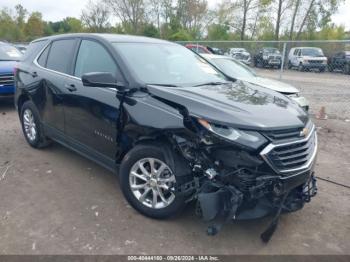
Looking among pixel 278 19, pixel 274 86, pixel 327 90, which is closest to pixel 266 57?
pixel 327 90

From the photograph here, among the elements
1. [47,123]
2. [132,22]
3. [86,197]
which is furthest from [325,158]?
[132,22]

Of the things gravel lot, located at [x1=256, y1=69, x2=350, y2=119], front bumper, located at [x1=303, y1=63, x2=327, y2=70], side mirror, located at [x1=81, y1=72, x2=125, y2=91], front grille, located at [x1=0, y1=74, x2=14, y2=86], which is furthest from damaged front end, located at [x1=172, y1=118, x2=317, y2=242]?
front bumper, located at [x1=303, y1=63, x2=327, y2=70]

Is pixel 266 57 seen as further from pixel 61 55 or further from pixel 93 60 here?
pixel 93 60

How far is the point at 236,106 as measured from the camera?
304cm

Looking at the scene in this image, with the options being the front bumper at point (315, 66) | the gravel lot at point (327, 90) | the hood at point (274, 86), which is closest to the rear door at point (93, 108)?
the hood at point (274, 86)

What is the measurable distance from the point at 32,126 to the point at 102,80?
8.06 ft

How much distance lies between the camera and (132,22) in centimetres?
4966

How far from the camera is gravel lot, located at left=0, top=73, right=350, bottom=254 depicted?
3.00 m

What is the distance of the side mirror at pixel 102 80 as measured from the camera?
3.36 meters

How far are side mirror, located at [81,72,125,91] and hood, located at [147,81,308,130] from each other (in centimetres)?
36

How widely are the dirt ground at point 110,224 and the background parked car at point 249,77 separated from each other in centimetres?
273

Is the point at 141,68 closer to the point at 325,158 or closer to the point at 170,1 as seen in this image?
the point at 325,158

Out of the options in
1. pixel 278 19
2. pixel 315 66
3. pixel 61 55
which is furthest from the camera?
pixel 278 19

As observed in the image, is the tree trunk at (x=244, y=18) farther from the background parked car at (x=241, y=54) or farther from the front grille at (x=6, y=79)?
the front grille at (x=6, y=79)
